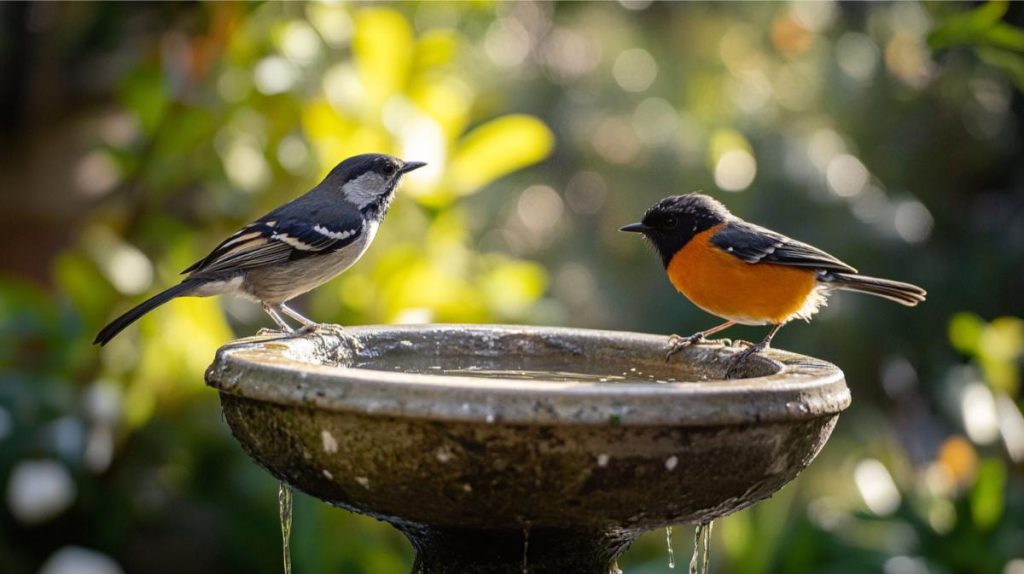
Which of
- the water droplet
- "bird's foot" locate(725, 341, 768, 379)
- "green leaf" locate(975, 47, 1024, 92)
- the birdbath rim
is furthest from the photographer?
"bird's foot" locate(725, 341, 768, 379)

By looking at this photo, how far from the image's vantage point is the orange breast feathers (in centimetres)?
346

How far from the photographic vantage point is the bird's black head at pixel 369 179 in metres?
3.85

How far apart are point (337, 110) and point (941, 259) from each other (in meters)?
4.48

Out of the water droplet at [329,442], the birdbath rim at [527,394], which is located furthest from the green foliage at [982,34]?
the water droplet at [329,442]

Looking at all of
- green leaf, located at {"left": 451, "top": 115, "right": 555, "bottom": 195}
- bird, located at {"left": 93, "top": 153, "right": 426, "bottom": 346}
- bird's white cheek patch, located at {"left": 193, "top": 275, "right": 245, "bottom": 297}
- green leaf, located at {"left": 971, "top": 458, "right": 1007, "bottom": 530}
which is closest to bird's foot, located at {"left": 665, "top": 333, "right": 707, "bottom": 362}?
bird, located at {"left": 93, "top": 153, "right": 426, "bottom": 346}

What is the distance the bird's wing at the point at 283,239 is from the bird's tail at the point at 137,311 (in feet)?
0.32

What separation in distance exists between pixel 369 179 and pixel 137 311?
1.03 m

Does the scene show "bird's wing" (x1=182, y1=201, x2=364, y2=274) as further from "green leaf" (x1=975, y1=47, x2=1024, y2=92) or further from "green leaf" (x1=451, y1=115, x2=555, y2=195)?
"green leaf" (x1=975, y1=47, x2=1024, y2=92)

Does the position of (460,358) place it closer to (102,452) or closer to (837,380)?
(837,380)

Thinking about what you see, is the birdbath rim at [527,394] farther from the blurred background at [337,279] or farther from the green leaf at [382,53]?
the green leaf at [382,53]

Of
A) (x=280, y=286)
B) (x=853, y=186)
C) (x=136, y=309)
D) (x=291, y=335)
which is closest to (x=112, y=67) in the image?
(x=280, y=286)

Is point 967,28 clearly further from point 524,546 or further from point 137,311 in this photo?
point 137,311

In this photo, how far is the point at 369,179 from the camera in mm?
3869

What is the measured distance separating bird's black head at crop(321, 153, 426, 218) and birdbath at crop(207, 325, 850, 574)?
4.57ft
